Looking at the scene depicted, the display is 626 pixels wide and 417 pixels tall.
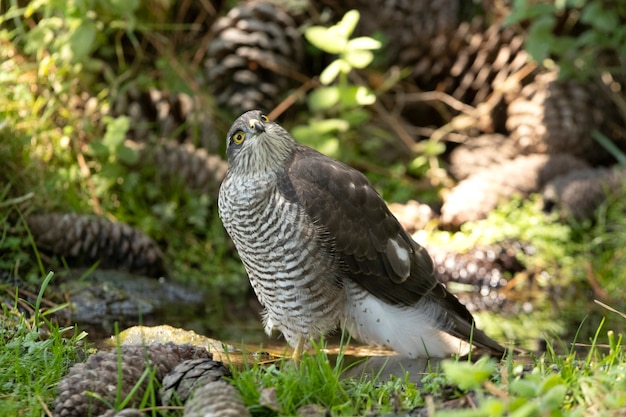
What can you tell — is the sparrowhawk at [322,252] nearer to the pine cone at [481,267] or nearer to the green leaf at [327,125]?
the pine cone at [481,267]

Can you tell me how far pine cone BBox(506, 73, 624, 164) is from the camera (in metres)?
6.94

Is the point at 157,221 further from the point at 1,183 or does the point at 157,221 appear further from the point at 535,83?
the point at 535,83

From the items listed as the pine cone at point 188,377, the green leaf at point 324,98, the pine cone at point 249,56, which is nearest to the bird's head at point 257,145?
the pine cone at point 188,377

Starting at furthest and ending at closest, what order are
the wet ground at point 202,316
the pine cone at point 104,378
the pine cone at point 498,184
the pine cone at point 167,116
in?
the pine cone at point 167,116, the pine cone at point 498,184, the wet ground at point 202,316, the pine cone at point 104,378

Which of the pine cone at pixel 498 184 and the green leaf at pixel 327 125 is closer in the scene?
the green leaf at pixel 327 125

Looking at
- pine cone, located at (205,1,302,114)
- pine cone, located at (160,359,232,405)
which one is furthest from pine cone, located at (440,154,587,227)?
pine cone, located at (160,359,232,405)

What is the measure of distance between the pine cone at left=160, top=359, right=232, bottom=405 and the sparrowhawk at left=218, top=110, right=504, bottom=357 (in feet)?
3.27

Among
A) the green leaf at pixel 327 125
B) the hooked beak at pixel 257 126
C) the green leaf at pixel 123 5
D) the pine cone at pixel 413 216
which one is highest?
the green leaf at pixel 123 5

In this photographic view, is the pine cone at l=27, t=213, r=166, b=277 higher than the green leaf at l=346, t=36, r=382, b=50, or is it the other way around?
the green leaf at l=346, t=36, r=382, b=50

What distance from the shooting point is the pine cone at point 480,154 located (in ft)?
23.0

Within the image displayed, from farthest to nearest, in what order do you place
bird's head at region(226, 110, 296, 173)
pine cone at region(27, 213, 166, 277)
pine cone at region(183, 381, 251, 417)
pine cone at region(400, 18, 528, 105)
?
1. pine cone at region(400, 18, 528, 105)
2. pine cone at region(27, 213, 166, 277)
3. bird's head at region(226, 110, 296, 173)
4. pine cone at region(183, 381, 251, 417)

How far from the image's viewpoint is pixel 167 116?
22.1ft

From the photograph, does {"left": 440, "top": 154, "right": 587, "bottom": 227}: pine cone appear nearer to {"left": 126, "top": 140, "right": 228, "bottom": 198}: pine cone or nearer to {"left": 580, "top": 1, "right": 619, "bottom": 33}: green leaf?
{"left": 580, "top": 1, "right": 619, "bottom": 33}: green leaf

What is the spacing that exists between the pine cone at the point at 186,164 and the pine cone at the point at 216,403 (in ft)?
12.0
